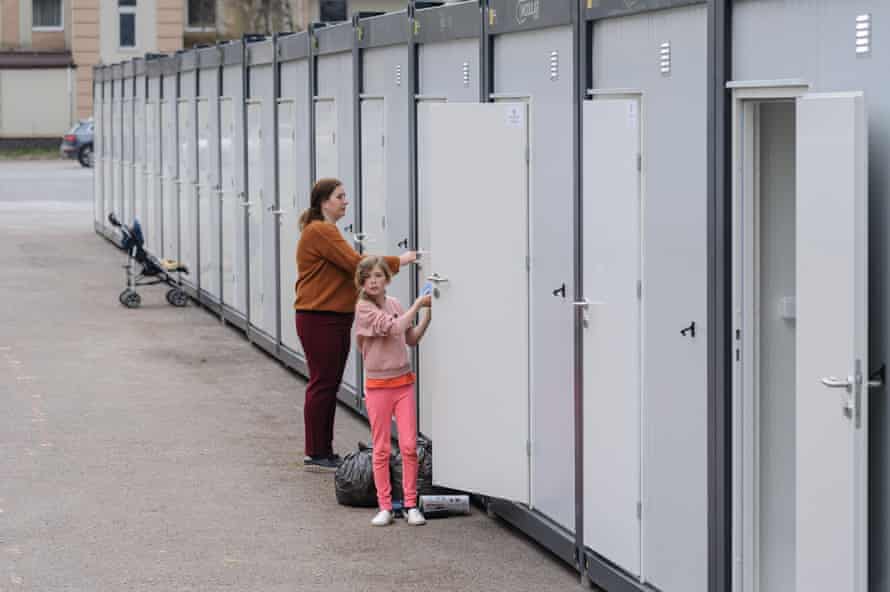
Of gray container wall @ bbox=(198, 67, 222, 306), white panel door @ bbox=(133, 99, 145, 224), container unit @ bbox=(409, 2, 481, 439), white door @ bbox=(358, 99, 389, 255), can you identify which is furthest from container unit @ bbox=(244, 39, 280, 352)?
white panel door @ bbox=(133, 99, 145, 224)

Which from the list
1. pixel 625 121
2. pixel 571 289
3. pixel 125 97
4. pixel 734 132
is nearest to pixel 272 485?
pixel 571 289

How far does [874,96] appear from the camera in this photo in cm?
586

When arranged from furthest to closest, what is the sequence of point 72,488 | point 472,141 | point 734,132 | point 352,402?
point 352,402
point 72,488
point 472,141
point 734,132

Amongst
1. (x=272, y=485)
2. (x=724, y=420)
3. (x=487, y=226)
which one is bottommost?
(x=272, y=485)

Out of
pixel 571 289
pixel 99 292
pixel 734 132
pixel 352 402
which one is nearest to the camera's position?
pixel 734 132

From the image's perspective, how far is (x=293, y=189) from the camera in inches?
597

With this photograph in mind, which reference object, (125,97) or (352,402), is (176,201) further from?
(352,402)

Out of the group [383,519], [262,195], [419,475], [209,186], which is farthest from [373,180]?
[209,186]

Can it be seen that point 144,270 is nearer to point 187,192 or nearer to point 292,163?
point 187,192

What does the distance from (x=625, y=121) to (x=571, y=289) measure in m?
1.06

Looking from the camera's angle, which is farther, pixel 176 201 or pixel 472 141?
pixel 176 201

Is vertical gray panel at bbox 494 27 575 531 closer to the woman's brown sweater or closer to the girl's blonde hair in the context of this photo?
the girl's blonde hair

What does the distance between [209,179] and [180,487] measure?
9.20m

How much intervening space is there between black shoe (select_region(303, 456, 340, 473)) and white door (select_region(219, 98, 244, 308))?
668 cm
